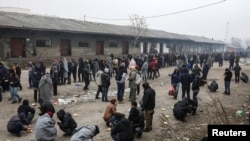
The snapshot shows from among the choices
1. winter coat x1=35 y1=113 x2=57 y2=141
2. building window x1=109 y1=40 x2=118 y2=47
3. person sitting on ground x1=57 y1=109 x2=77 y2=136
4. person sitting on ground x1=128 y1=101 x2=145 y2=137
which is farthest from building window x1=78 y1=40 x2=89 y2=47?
winter coat x1=35 y1=113 x2=57 y2=141

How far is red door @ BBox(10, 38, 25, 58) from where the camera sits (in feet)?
69.4

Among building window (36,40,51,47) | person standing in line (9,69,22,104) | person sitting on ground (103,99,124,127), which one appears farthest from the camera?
building window (36,40,51,47)

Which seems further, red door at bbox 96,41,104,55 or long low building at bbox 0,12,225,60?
red door at bbox 96,41,104,55

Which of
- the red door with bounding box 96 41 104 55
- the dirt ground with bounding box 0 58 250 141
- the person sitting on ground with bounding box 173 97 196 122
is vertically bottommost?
the dirt ground with bounding box 0 58 250 141

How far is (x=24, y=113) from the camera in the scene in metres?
9.05

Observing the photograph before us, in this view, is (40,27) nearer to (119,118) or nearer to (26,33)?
(26,33)

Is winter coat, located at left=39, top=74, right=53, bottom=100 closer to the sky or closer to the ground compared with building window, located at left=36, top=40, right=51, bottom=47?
closer to the ground

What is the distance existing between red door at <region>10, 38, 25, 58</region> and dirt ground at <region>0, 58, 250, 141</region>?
474 centimetres

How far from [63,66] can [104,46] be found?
553 inches

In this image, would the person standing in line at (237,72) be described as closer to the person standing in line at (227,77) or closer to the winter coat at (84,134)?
the person standing in line at (227,77)

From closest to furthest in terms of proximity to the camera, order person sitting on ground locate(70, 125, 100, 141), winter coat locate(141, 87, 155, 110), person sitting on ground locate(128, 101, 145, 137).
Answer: person sitting on ground locate(70, 125, 100, 141) → person sitting on ground locate(128, 101, 145, 137) → winter coat locate(141, 87, 155, 110)

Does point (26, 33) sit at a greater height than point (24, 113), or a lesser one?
greater

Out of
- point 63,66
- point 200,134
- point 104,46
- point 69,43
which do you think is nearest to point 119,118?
point 200,134

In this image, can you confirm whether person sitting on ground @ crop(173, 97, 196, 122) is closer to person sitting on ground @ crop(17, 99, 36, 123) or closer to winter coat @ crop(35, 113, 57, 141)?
winter coat @ crop(35, 113, 57, 141)
